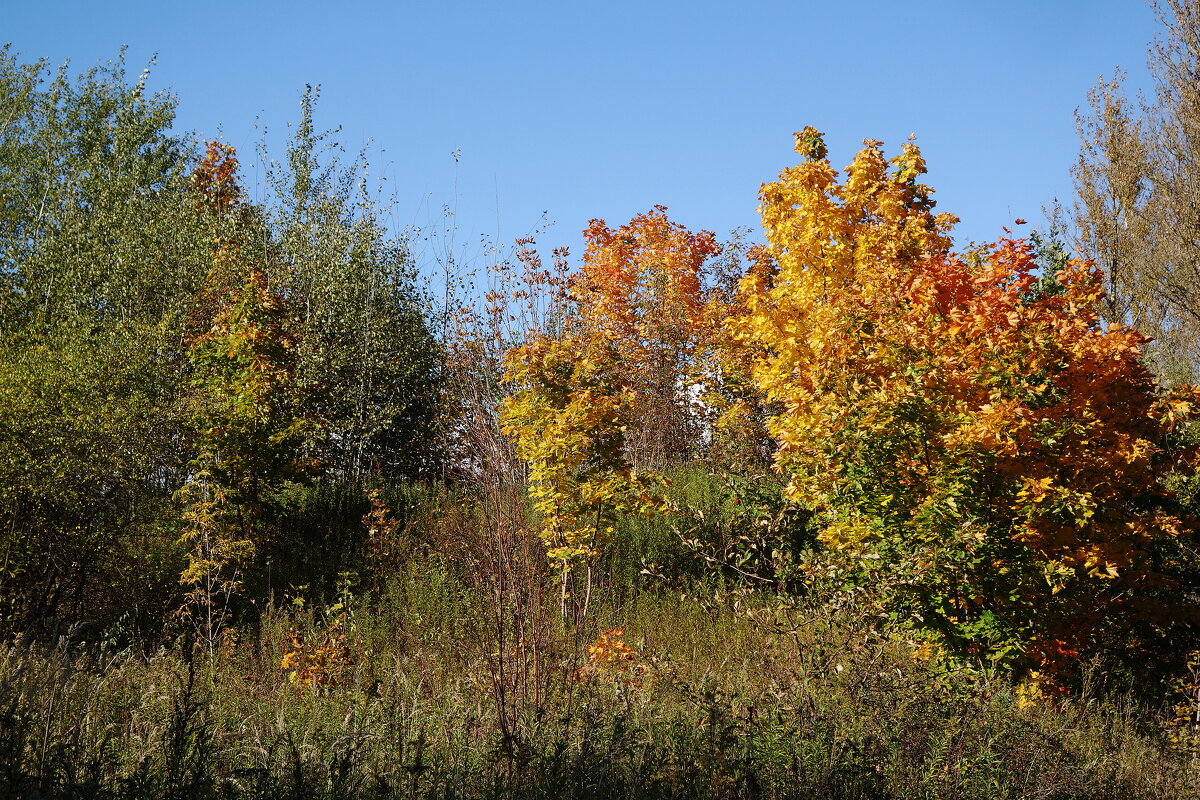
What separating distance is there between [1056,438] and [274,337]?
308 inches

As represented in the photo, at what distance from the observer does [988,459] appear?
584 cm

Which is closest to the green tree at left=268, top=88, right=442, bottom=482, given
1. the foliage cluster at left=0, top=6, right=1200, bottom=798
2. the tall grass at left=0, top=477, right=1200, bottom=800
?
the foliage cluster at left=0, top=6, right=1200, bottom=798

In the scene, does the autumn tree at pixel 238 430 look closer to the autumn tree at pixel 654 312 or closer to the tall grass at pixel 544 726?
the tall grass at pixel 544 726

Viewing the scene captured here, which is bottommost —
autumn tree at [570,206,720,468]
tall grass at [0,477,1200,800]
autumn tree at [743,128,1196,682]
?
tall grass at [0,477,1200,800]

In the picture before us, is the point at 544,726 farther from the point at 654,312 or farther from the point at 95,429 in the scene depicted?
the point at 654,312

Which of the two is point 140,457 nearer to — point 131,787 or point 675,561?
point 675,561

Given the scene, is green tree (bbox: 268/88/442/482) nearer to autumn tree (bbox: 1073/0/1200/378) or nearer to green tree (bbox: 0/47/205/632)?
green tree (bbox: 0/47/205/632)

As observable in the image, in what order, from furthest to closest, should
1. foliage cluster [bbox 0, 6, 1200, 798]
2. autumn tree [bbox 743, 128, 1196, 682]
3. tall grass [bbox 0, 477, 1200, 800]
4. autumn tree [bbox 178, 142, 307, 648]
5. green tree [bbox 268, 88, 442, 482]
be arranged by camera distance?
green tree [bbox 268, 88, 442, 482]
autumn tree [bbox 178, 142, 307, 648]
autumn tree [bbox 743, 128, 1196, 682]
foliage cluster [bbox 0, 6, 1200, 798]
tall grass [bbox 0, 477, 1200, 800]

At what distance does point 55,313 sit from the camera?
15.4 metres

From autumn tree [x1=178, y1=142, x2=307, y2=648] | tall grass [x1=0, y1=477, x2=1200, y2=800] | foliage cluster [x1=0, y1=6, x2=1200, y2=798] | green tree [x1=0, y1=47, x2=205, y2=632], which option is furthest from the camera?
autumn tree [x1=178, y1=142, x2=307, y2=648]

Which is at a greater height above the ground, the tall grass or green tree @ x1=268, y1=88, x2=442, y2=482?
green tree @ x1=268, y1=88, x2=442, y2=482

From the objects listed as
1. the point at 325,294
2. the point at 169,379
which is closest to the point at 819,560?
the point at 169,379

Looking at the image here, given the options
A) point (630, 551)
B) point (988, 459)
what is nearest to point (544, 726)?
point (988, 459)

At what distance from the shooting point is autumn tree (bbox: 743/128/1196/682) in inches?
226
